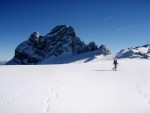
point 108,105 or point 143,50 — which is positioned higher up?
point 143,50

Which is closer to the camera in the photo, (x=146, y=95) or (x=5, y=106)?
(x=5, y=106)

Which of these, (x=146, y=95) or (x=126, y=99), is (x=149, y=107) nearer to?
(x=126, y=99)

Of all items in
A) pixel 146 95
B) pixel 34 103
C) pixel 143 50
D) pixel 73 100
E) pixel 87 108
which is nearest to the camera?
pixel 87 108

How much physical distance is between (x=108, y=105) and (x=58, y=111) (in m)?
2.43

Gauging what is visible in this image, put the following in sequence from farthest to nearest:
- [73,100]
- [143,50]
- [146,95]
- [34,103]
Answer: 1. [143,50]
2. [146,95]
3. [73,100]
4. [34,103]

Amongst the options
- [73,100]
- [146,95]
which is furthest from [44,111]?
[146,95]

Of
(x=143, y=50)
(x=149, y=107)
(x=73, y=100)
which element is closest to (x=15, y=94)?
(x=73, y=100)

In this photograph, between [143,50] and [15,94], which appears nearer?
[15,94]

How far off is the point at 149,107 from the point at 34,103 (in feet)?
16.6

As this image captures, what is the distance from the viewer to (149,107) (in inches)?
373

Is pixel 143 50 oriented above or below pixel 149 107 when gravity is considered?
above

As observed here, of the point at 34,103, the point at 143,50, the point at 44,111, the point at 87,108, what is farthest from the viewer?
the point at 143,50

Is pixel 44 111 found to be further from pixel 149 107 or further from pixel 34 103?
pixel 149 107

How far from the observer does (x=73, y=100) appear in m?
10.7
